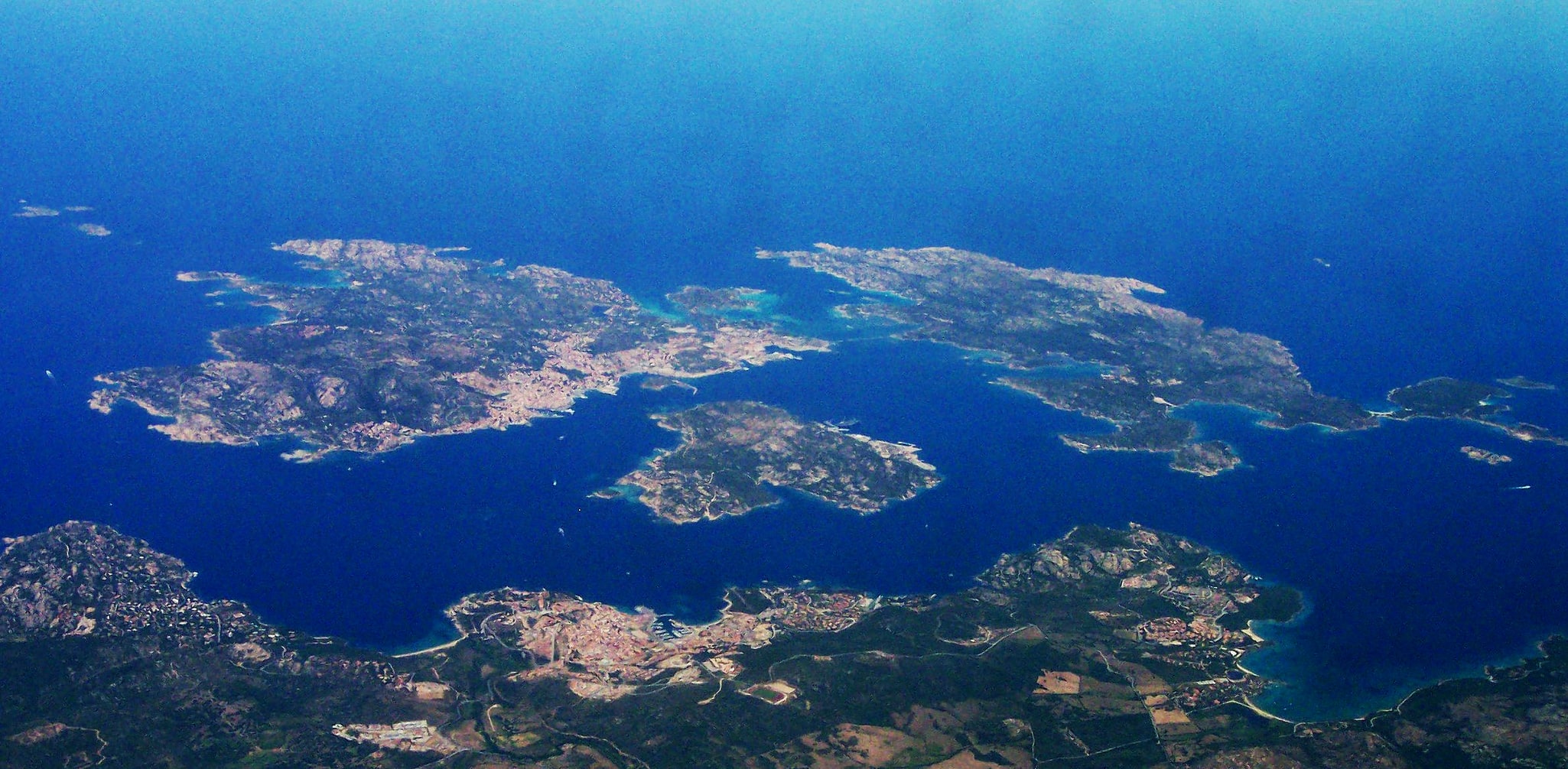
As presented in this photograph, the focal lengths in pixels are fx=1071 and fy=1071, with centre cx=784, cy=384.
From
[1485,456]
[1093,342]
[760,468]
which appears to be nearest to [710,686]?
[760,468]

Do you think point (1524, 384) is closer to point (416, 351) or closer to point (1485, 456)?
point (1485, 456)

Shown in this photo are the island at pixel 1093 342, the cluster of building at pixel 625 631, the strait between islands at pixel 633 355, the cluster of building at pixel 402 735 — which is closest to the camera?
the cluster of building at pixel 402 735

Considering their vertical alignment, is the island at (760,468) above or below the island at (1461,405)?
below

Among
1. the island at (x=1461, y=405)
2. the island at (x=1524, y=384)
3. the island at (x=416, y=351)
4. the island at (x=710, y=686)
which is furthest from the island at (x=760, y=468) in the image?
the island at (x=1524, y=384)

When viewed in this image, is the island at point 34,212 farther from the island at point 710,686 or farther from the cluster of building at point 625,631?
the cluster of building at point 625,631

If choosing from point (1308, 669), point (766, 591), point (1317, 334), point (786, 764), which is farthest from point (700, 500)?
point (1317, 334)

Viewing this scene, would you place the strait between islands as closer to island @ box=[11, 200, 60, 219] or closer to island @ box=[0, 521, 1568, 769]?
island @ box=[0, 521, 1568, 769]

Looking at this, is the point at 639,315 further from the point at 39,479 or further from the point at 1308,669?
the point at 1308,669

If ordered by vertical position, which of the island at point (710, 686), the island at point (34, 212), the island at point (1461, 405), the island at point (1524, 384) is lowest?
the island at point (710, 686)
